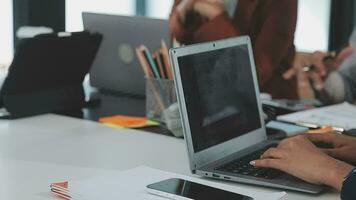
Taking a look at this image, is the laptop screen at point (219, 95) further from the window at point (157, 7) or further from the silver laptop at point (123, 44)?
the window at point (157, 7)

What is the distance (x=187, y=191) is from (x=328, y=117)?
915 millimetres

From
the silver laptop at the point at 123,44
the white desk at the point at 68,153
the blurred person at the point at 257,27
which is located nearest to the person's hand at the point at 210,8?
the blurred person at the point at 257,27

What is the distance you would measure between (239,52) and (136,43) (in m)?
0.75

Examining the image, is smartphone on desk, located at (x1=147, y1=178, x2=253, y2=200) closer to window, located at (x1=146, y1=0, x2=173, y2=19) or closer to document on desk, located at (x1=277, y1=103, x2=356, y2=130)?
document on desk, located at (x1=277, y1=103, x2=356, y2=130)

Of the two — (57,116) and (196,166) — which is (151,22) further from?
Answer: (196,166)

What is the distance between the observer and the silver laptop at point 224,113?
143 centimetres

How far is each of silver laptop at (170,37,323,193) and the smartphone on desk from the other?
13cm

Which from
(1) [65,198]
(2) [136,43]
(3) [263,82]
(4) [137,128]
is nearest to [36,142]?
(4) [137,128]

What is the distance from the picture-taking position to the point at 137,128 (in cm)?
198

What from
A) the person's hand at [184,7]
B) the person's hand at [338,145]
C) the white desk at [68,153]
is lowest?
the white desk at [68,153]

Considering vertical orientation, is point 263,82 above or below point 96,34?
below

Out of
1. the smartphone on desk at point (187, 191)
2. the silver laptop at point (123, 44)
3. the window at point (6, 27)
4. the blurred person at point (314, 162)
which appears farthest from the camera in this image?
the window at point (6, 27)

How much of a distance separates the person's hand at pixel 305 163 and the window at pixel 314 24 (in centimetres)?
360

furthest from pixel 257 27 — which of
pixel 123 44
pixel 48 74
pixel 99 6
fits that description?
pixel 99 6
